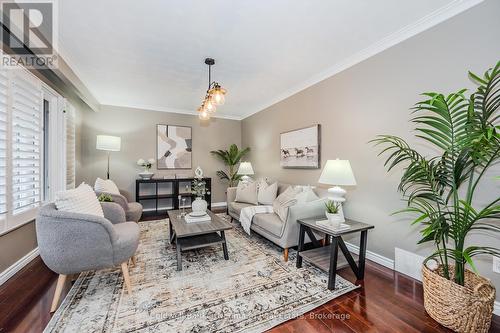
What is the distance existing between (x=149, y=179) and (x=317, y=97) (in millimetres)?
3910

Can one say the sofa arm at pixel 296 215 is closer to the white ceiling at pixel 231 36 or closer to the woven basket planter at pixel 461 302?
the woven basket planter at pixel 461 302

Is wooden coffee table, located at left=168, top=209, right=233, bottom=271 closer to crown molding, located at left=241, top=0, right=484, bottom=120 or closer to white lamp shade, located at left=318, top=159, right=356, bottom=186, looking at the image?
white lamp shade, located at left=318, top=159, right=356, bottom=186

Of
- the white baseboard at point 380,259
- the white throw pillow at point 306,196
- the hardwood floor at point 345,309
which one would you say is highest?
the white throw pillow at point 306,196

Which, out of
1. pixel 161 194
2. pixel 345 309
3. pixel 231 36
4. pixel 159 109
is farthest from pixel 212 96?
pixel 161 194

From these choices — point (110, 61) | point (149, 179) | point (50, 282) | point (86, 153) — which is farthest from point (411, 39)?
point (86, 153)

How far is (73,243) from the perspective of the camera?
1.71 m

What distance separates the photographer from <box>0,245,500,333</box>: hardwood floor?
1.58 m

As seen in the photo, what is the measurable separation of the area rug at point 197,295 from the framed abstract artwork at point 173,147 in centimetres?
295

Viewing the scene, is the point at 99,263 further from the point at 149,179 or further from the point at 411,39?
the point at 411,39

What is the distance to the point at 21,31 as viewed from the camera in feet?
6.45

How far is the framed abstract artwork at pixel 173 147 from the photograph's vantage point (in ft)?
17.3


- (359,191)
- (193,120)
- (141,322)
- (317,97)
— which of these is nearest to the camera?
(141,322)

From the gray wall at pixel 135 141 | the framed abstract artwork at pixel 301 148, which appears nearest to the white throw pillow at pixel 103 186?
the gray wall at pixel 135 141

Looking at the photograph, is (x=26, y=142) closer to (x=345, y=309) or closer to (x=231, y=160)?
(x=345, y=309)
